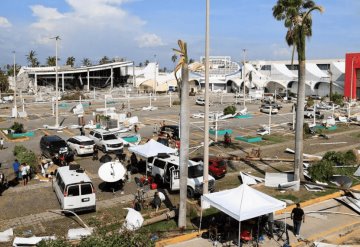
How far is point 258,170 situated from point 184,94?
39.2 feet

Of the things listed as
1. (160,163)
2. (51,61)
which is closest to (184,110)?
(160,163)

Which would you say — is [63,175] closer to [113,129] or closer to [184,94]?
[184,94]

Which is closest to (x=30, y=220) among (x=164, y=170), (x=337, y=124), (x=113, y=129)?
(x=164, y=170)

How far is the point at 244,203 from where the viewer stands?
12.8m

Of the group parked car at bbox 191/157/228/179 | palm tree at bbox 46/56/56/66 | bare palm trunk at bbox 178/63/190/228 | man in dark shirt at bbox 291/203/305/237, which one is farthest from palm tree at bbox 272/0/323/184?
palm tree at bbox 46/56/56/66

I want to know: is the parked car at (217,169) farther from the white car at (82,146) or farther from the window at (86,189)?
the white car at (82,146)

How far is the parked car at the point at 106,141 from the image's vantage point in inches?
1083

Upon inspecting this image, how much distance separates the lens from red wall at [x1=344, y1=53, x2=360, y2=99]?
250 ft

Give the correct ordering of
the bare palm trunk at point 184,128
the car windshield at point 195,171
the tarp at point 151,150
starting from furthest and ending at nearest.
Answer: the tarp at point 151,150
the car windshield at point 195,171
the bare palm trunk at point 184,128

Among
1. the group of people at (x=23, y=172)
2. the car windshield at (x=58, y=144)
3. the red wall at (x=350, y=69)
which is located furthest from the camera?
the red wall at (x=350, y=69)

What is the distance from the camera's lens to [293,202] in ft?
57.9

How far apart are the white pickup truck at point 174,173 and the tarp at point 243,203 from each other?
4.54 m

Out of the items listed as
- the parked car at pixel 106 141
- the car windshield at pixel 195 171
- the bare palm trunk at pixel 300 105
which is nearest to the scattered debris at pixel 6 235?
the car windshield at pixel 195 171

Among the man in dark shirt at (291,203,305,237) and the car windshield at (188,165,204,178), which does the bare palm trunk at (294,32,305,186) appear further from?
the man in dark shirt at (291,203,305,237)
